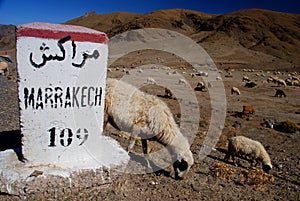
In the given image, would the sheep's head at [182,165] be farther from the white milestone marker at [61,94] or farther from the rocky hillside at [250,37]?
the rocky hillside at [250,37]

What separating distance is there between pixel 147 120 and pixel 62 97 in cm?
230

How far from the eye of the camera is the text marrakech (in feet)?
15.9

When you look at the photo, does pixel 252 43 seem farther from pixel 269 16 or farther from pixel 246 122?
pixel 246 122

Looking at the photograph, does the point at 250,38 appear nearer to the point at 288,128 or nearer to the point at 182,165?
the point at 288,128

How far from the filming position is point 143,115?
6.78 metres

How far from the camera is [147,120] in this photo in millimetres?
6750

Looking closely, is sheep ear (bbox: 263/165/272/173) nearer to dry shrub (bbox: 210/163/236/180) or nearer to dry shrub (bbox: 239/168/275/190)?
dry shrub (bbox: 239/168/275/190)

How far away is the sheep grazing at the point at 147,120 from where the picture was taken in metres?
6.61

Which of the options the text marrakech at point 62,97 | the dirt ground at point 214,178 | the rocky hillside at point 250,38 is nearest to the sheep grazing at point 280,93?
the dirt ground at point 214,178

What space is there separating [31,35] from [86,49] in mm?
944

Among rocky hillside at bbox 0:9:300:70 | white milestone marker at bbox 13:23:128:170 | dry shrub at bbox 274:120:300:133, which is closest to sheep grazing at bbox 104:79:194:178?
white milestone marker at bbox 13:23:128:170

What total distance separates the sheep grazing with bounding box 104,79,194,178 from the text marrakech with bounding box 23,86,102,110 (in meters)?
1.44

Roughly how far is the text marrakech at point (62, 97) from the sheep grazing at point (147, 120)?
144cm

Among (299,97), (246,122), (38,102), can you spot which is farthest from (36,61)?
(299,97)
